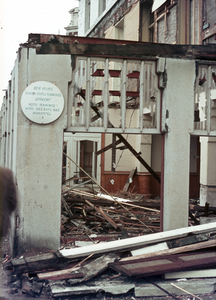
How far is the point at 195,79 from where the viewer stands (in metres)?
6.54

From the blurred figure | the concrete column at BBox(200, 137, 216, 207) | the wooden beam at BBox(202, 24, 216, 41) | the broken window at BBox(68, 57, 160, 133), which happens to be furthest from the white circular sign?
the concrete column at BBox(200, 137, 216, 207)

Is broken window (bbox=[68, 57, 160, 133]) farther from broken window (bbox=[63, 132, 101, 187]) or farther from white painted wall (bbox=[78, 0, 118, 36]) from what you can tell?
white painted wall (bbox=[78, 0, 118, 36])

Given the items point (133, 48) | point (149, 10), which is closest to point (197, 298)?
point (133, 48)

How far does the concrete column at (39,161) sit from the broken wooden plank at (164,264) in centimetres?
168

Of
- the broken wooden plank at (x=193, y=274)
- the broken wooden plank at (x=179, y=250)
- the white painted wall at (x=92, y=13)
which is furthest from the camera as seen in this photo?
the white painted wall at (x=92, y=13)

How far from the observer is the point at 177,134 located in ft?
21.3

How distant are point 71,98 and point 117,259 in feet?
10.2

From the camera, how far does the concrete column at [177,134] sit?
643cm

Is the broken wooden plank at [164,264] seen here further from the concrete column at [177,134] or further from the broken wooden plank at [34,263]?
the concrete column at [177,134]

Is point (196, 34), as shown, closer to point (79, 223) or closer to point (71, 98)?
point (71, 98)

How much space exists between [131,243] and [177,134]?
2.35 meters

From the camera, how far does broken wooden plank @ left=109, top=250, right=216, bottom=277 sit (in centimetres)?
482

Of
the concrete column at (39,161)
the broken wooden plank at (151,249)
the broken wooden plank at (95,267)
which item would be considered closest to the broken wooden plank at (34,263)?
the broken wooden plank at (95,267)

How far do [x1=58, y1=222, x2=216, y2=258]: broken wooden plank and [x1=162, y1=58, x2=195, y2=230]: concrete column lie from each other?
0.46m
